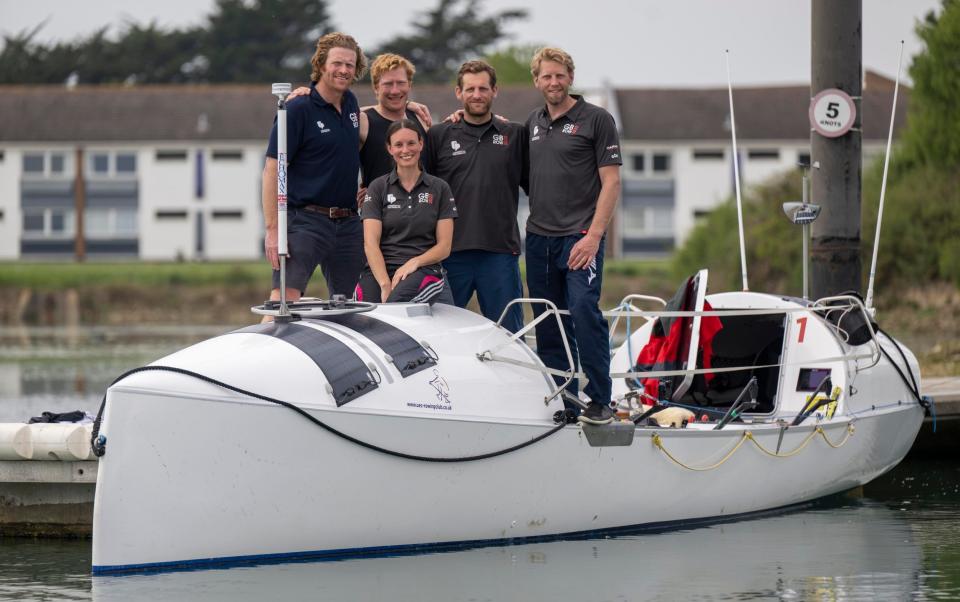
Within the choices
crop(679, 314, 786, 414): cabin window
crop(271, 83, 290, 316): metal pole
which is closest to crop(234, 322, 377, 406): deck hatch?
crop(271, 83, 290, 316): metal pole

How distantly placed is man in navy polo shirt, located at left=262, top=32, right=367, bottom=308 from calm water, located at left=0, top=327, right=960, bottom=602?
1954 mm

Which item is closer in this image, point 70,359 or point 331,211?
point 331,211

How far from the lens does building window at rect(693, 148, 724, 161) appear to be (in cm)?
6191

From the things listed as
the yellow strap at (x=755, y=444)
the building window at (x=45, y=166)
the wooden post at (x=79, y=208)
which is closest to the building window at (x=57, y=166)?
the building window at (x=45, y=166)

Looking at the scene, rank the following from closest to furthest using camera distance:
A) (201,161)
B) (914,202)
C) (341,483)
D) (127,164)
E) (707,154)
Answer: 1. (341,483)
2. (914,202)
3. (201,161)
4. (707,154)
5. (127,164)

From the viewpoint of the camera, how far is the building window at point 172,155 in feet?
202

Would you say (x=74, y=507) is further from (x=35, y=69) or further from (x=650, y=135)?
(x=35, y=69)

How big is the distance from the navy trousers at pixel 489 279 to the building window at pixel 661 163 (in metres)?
53.3

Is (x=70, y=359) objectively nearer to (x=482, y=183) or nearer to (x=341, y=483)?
(x=482, y=183)

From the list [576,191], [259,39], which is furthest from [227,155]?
[576,191]

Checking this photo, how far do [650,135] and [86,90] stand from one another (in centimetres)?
2201

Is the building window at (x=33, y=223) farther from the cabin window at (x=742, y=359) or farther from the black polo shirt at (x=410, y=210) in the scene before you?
the black polo shirt at (x=410, y=210)

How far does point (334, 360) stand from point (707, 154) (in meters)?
55.1

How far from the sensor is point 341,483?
800cm
